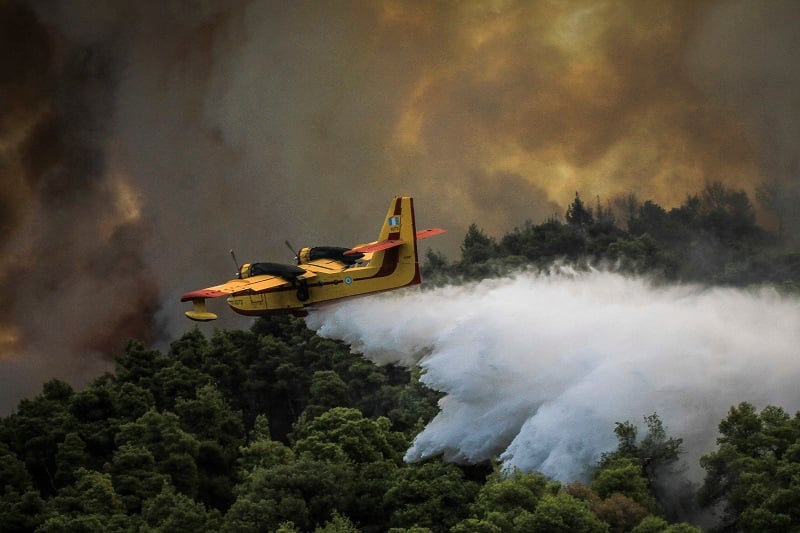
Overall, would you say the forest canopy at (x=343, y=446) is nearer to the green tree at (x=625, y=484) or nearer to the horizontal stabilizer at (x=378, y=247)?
the green tree at (x=625, y=484)

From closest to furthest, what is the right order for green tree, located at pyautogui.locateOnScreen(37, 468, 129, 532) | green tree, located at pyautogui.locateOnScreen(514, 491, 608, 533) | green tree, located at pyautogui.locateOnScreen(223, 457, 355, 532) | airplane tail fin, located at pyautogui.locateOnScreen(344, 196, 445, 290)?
green tree, located at pyautogui.locateOnScreen(514, 491, 608, 533), airplane tail fin, located at pyautogui.locateOnScreen(344, 196, 445, 290), green tree, located at pyautogui.locateOnScreen(223, 457, 355, 532), green tree, located at pyautogui.locateOnScreen(37, 468, 129, 532)

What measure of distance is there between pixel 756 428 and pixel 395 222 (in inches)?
738

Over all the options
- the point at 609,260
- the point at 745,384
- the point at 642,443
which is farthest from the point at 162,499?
the point at 609,260

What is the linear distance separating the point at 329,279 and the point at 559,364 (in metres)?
12.4

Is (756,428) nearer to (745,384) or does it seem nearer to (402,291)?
(745,384)

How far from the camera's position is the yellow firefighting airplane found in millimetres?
63312

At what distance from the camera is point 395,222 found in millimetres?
63938

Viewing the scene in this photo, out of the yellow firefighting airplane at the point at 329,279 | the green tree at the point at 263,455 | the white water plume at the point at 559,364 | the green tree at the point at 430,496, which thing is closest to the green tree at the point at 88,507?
the green tree at the point at 263,455

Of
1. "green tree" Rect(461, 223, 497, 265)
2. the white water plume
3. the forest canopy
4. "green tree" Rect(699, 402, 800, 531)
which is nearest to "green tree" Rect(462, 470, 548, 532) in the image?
the forest canopy

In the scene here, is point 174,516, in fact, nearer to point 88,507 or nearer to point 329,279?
point 88,507

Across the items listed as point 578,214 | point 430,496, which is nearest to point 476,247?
point 578,214

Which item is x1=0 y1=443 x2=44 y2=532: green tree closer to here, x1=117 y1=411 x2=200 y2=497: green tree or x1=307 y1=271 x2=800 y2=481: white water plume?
x1=117 y1=411 x2=200 y2=497: green tree

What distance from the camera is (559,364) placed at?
6719 centimetres

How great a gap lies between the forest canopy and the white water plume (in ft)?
4.92
